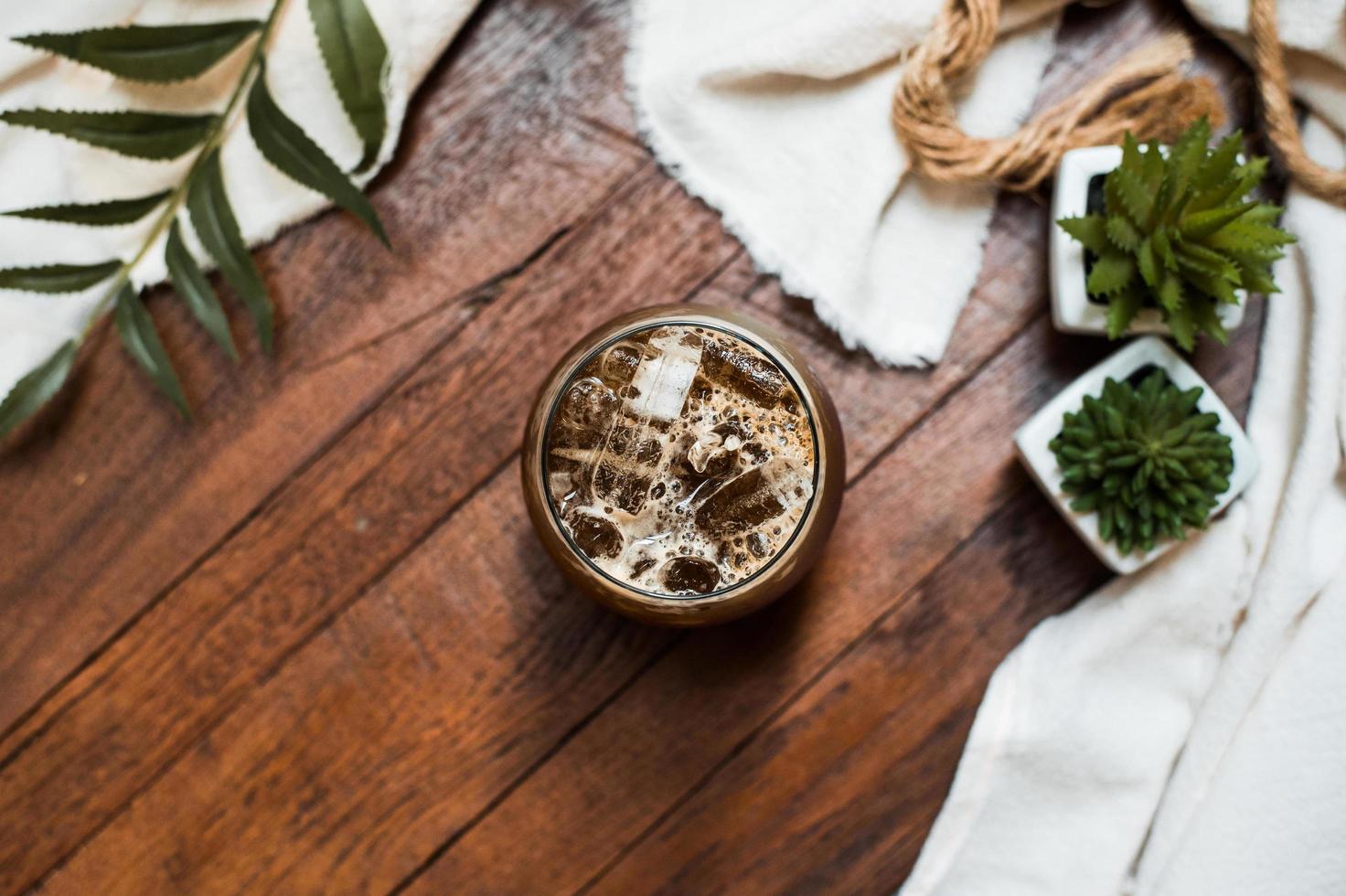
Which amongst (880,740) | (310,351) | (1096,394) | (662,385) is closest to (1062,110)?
(1096,394)

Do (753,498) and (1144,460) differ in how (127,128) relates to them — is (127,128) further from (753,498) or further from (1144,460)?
(1144,460)

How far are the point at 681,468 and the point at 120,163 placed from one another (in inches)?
26.9

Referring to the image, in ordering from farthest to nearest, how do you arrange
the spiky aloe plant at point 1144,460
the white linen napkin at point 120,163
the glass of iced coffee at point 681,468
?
the white linen napkin at point 120,163 < the spiky aloe plant at point 1144,460 < the glass of iced coffee at point 681,468

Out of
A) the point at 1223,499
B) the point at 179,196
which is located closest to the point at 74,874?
the point at 179,196

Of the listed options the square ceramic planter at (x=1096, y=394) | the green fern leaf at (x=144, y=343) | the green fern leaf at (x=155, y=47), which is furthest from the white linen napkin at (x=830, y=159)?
the green fern leaf at (x=144, y=343)

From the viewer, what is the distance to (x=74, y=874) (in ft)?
3.41

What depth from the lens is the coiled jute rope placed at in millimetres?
931

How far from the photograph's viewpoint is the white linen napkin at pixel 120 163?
99 centimetres

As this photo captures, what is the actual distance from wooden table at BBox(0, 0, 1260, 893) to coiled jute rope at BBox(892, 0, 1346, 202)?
5 cm

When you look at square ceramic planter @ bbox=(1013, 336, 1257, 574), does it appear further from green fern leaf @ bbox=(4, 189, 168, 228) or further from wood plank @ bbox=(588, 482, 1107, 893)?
green fern leaf @ bbox=(4, 189, 168, 228)

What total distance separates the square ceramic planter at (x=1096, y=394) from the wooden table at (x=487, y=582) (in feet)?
0.18

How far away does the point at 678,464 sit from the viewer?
0.78 m

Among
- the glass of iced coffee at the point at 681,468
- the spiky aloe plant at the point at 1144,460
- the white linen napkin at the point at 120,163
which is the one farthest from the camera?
the white linen napkin at the point at 120,163

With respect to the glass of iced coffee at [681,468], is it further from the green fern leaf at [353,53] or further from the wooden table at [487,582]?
the green fern leaf at [353,53]
